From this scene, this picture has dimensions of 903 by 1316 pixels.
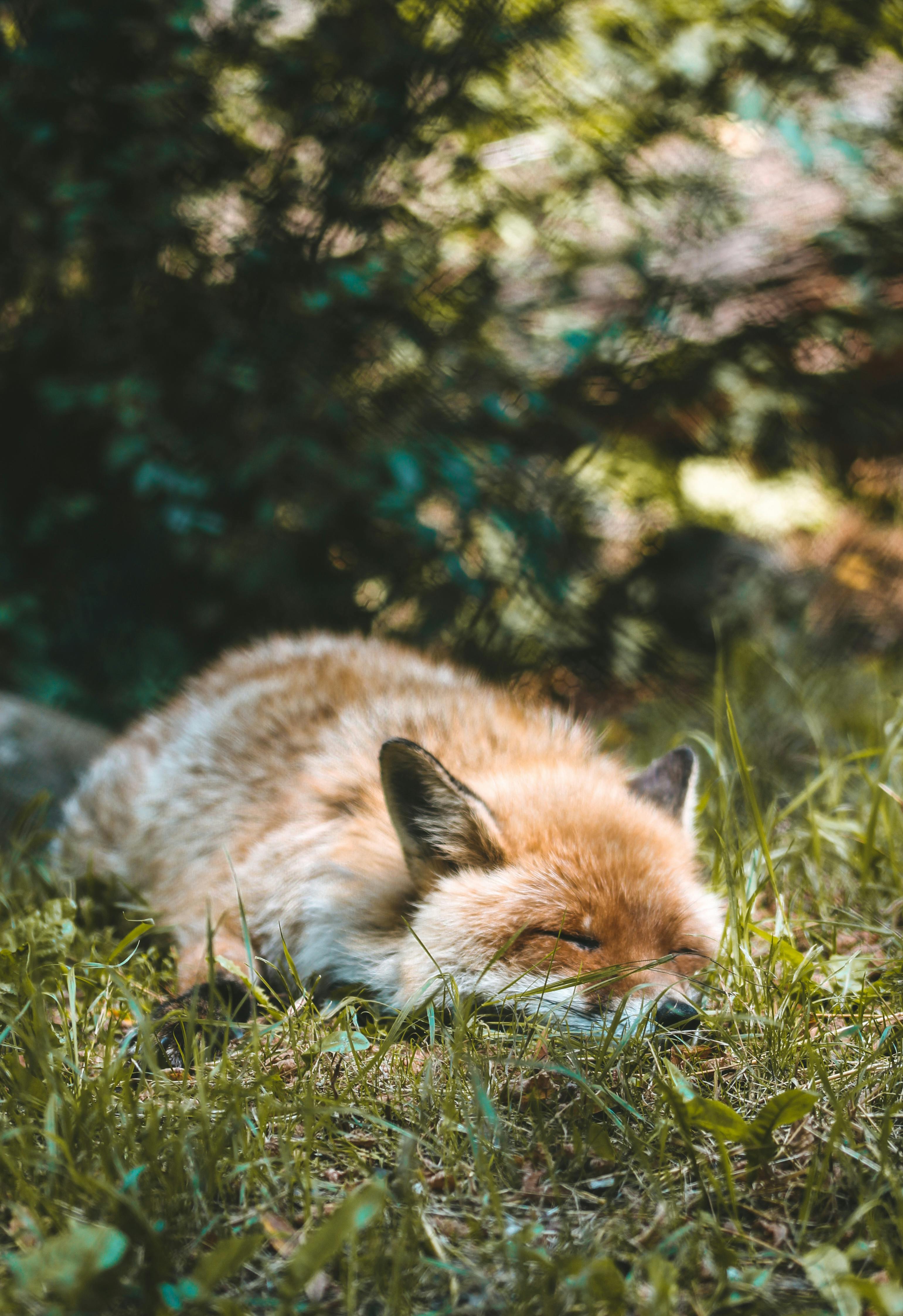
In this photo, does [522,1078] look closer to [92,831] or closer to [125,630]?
[92,831]

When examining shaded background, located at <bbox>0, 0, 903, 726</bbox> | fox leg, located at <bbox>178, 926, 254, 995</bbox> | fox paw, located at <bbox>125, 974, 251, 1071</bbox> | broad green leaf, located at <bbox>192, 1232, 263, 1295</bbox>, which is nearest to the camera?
broad green leaf, located at <bbox>192, 1232, 263, 1295</bbox>

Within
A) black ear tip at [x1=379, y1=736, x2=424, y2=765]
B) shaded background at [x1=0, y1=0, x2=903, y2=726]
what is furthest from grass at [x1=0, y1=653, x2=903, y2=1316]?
shaded background at [x1=0, y1=0, x2=903, y2=726]

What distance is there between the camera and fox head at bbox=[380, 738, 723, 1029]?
2.05m

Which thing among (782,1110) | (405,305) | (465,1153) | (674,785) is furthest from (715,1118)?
(405,305)

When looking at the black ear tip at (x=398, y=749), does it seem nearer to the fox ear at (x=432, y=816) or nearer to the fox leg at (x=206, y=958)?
the fox ear at (x=432, y=816)

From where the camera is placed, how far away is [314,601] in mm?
4734

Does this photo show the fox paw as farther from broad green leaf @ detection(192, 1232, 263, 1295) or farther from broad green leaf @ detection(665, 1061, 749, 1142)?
broad green leaf @ detection(665, 1061, 749, 1142)

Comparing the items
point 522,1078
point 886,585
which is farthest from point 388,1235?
point 886,585

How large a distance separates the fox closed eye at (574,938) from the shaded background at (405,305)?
98.4 inches

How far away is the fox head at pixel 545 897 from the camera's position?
205 centimetres

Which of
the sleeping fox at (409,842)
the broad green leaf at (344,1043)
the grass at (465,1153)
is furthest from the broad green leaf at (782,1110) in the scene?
the broad green leaf at (344,1043)

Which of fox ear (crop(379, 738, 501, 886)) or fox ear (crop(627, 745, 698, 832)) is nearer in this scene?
fox ear (crop(379, 738, 501, 886))

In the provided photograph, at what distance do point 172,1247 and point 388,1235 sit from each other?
0.34 metres

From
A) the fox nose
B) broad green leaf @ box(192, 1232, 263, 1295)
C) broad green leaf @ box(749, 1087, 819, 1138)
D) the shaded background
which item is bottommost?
broad green leaf @ box(192, 1232, 263, 1295)
